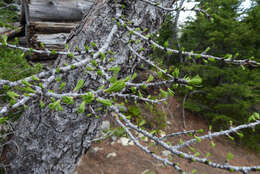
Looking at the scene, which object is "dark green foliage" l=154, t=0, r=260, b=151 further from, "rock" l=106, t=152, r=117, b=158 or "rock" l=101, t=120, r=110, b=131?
"rock" l=106, t=152, r=117, b=158

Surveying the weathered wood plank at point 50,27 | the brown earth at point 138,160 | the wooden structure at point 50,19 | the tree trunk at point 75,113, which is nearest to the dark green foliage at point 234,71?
the brown earth at point 138,160

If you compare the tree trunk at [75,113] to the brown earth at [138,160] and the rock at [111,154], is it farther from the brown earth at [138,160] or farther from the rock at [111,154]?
the rock at [111,154]

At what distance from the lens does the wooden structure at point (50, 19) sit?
4.68 m

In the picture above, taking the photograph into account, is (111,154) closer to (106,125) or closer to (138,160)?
(138,160)

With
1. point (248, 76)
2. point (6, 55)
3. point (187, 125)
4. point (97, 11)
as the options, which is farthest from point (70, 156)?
point (248, 76)

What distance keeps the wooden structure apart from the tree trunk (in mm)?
3288

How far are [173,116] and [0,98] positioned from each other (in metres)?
5.73

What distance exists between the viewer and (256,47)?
574 cm

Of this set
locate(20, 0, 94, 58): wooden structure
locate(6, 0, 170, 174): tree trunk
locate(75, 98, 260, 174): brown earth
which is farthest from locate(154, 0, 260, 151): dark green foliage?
A: locate(6, 0, 170, 174): tree trunk

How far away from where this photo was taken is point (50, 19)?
525 cm

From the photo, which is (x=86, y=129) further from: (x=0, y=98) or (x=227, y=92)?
(x=227, y=92)

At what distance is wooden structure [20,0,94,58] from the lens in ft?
15.4

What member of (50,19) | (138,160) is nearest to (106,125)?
(138,160)

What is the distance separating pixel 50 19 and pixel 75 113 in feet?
16.1
